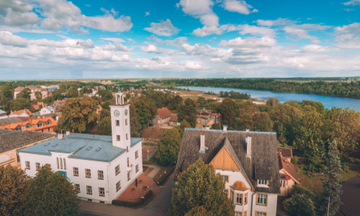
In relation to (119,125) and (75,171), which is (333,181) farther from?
(75,171)

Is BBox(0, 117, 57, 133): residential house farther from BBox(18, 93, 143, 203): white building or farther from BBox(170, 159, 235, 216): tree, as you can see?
BBox(170, 159, 235, 216): tree

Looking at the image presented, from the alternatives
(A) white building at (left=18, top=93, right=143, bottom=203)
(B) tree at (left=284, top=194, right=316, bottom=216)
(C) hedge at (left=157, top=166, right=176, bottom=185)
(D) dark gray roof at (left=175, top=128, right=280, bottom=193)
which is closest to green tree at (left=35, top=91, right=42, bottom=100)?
(A) white building at (left=18, top=93, right=143, bottom=203)

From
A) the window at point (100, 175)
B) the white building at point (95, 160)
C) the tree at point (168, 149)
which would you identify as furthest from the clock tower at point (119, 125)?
the tree at point (168, 149)

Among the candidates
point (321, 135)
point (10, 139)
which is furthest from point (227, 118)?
point (10, 139)

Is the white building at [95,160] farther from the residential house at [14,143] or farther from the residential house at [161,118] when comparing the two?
the residential house at [161,118]

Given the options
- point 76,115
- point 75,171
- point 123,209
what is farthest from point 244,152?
point 76,115

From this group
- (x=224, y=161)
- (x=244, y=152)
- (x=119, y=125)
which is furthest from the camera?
(x=119, y=125)
